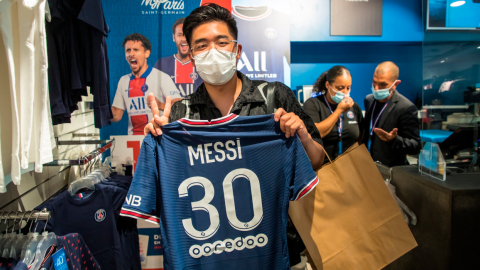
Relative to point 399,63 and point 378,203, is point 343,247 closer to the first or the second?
point 378,203

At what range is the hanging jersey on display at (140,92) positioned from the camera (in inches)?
107

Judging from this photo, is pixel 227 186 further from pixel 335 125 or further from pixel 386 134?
pixel 386 134

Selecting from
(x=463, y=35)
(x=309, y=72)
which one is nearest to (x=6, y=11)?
(x=463, y=35)

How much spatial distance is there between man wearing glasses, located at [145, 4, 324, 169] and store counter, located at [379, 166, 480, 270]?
0.80 meters

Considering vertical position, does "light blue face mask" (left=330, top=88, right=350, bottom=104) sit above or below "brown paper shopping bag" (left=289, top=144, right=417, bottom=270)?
above

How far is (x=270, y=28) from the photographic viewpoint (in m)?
2.88

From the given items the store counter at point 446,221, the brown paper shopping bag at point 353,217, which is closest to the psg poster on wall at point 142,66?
the brown paper shopping bag at point 353,217

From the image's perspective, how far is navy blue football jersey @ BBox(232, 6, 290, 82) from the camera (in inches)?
113

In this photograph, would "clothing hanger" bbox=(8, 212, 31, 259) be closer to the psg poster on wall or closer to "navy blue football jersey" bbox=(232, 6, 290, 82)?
the psg poster on wall

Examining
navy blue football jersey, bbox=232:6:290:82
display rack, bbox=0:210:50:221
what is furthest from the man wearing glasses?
navy blue football jersey, bbox=232:6:290:82

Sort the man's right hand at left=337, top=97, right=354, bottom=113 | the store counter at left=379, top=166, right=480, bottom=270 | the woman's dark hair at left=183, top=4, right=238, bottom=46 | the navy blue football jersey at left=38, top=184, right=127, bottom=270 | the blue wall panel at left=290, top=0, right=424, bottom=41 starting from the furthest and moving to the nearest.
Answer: the blue wall panel at left=290, top=0, right=424, bottom=41 → the man's right hand at left=337, top=97, right=354, bottom=113 → the navy blue football jersey at left=38, top=184, right=127, bottom=270 → the store counter at left=379, top=166, right=480, bottom=270 → the woman's dark hair at left=183, top=4, right=238, bottom=46

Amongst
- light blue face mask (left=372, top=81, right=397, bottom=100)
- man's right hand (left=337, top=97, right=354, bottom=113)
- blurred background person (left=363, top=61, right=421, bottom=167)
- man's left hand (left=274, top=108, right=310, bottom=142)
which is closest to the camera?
man's left hand (left=274, top=108, right=310, bottom=142)

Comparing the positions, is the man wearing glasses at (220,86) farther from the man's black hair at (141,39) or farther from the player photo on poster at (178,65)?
the man's black hair at (141,39)

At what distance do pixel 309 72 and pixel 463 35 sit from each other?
8.39ft
